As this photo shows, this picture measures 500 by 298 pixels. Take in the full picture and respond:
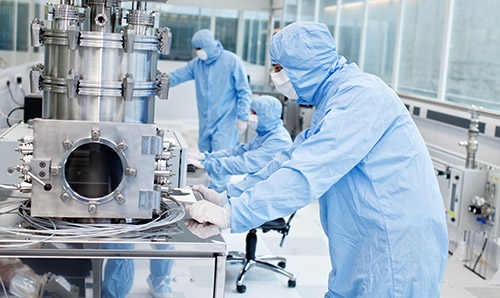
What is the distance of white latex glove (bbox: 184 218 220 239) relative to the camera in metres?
1.26

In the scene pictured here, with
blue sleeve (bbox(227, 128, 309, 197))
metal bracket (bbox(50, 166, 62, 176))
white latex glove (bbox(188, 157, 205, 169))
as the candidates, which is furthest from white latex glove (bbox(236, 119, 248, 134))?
metal bracket (bbox(50, 166, 62, 176))

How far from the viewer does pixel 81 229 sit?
3.99 feet

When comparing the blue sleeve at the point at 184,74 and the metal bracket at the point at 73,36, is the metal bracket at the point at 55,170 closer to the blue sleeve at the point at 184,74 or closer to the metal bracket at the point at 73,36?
the metal bracket at the point at 73,36

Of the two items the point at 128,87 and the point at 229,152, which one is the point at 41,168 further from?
the point at 229,152

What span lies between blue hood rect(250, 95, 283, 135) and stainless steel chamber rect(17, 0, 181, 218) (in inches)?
82.2

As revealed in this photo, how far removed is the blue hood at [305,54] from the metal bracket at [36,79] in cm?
57

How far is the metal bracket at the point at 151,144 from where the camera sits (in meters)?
1.20

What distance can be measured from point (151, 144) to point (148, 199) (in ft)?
0.38

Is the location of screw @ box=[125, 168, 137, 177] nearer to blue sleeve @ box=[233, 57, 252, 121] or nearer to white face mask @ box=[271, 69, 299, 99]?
white face mask @ box=[271, 69, 299, 99]

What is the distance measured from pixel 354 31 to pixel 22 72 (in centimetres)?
388

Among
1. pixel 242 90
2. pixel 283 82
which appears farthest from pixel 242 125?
pixel 283 82

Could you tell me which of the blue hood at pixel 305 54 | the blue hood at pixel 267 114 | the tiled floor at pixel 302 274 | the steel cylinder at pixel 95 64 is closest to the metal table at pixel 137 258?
the steel cylinder at pixel 95 64

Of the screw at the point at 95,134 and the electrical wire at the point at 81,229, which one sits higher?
the screw at the point at 95,134

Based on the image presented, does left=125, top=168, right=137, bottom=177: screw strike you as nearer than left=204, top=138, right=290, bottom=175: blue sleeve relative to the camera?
Yes
